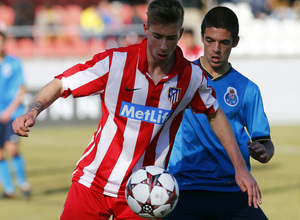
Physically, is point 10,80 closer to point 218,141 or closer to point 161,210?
point 218,141

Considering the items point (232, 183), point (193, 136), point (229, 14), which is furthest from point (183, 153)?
point (229, 14)

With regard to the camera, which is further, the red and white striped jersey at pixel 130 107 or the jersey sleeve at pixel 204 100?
the jersey sleeve at pixel 204 100

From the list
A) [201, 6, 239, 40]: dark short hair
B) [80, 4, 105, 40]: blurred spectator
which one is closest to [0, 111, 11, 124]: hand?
[201, 6, 239, 40]: dark short hair

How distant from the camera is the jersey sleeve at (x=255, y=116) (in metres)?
4.54

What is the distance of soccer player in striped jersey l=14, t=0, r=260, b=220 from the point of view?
153 inches

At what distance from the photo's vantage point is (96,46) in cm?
1852

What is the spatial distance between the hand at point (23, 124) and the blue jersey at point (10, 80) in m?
5.52

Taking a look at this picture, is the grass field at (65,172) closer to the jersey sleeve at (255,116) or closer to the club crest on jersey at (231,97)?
the jersey sleeve at (255,116)

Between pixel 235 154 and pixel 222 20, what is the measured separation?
1122mm

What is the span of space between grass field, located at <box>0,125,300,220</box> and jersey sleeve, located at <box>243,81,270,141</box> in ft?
10.2

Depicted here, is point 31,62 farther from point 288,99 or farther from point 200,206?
point 200,206

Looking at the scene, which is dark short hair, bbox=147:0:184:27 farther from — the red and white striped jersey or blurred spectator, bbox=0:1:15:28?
blurred spectator, bbox=0:1:15:28

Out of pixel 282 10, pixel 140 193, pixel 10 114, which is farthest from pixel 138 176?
pixel 282 10

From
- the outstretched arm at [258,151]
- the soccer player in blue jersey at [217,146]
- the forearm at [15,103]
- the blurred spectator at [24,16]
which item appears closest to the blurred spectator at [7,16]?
the blurred spectator at [24,16]
